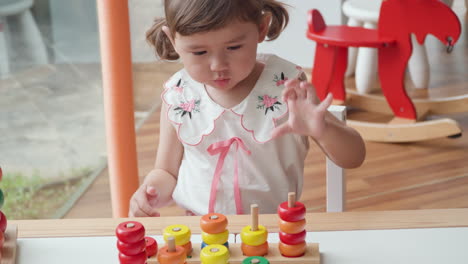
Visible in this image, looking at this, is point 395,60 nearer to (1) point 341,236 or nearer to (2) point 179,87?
(2) point 179,87

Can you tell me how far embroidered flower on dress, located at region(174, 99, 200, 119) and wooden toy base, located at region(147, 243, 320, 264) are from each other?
0.39 meters

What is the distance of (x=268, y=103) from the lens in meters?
1.09

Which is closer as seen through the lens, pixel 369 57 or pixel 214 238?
pixel 214 238

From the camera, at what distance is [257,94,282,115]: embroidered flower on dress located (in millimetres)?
1086

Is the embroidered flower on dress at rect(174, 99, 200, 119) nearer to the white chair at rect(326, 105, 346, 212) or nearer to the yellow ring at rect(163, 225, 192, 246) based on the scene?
the white chair at rect(326, 105, 346, 212)

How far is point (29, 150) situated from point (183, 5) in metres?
1.38

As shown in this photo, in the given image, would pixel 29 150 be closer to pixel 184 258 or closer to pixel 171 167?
pixel 171 167

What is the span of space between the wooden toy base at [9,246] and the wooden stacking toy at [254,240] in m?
0.27

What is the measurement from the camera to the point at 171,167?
1156 millimetres

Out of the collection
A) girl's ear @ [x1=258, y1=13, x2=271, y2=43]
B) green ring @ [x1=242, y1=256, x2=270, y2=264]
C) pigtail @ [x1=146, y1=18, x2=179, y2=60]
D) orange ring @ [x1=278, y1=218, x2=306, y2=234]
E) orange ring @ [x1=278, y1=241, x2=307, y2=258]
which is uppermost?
girl's ear @ [x1=258, y1=13, x2=271, y2=43]

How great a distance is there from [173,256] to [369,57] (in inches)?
91.3

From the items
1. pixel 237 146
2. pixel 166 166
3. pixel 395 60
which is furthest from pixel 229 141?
pixel 395 60

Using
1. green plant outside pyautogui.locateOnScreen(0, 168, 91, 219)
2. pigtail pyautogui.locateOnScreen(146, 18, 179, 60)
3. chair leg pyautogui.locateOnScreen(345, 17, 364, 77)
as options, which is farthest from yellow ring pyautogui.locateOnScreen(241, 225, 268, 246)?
chair leg pyautogui.locateOnScreen(345, 17, 364, 77)

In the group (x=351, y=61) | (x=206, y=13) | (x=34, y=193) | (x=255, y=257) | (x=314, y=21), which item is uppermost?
(x=206, y=13)
